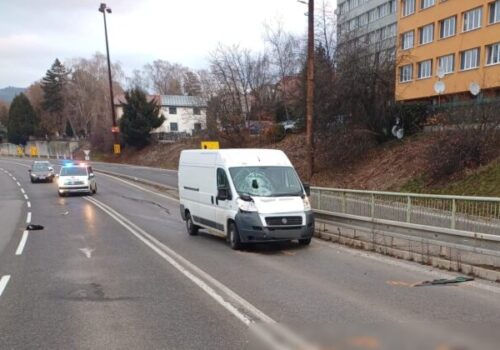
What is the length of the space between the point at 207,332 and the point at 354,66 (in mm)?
27282

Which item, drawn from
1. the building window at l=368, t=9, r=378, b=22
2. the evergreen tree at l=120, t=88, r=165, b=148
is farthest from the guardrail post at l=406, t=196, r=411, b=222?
the building window at l=368, t=9, r=378, b=22

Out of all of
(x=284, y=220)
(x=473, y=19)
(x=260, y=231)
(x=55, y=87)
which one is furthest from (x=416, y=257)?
(x=55, y=87)

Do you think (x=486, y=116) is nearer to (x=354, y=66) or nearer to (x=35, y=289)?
(x=354, y=66)

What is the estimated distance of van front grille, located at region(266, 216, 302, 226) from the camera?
11.2 meters

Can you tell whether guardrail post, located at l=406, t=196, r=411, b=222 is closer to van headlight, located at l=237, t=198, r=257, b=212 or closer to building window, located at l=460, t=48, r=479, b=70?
van headlight, located at l=237, t=198, r=257, b=212

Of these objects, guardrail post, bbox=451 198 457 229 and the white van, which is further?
the white van

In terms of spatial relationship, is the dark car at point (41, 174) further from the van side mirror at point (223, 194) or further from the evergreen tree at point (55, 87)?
the evergreen tree at point (55, 87)

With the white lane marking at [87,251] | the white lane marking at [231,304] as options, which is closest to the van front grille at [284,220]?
the white lane marking at [231,304]

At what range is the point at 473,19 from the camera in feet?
145

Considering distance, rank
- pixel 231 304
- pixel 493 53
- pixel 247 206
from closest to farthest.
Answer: pixel 231 304 < pixel 247 206 < pixel 493 53

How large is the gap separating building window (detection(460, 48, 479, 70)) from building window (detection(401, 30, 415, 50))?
8748mm

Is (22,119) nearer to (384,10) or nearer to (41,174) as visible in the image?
(384,10)

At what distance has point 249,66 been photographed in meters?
53.2

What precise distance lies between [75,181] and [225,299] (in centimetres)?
2304
